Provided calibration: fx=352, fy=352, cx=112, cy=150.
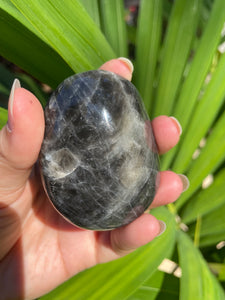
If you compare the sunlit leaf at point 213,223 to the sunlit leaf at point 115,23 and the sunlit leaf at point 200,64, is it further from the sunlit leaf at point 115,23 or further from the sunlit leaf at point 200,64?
the sunlit leaf at point 115,23

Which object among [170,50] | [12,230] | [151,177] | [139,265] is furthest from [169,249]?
[170,50]

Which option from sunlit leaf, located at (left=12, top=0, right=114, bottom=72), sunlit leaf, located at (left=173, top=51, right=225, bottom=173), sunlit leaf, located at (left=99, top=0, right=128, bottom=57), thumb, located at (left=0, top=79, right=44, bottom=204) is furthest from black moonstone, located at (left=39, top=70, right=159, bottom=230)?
sunlit leaf, located at (left=99, top=0, right=128, bottom=57)

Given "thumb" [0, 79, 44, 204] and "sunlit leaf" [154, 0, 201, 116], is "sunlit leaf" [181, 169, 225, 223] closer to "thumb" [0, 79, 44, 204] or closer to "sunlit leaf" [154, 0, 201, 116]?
"sunlit leaf" [154, 0, 201, 116]

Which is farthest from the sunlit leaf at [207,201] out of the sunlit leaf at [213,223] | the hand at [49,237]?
the hand at [49,237]

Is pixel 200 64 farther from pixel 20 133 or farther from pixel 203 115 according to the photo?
pixel 20 133

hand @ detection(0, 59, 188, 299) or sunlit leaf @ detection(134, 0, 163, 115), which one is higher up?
sunlit leaf @ detection(134, 0, 163, 115)
